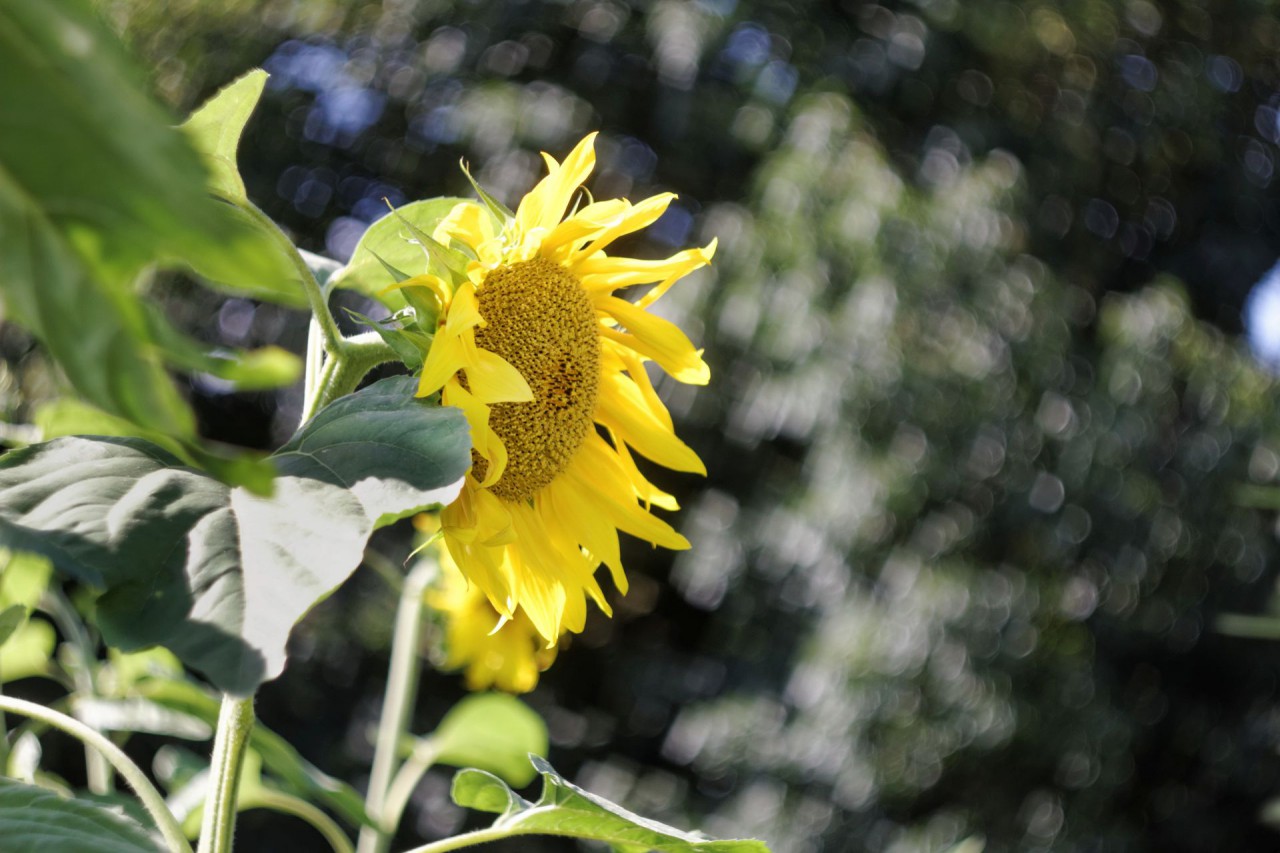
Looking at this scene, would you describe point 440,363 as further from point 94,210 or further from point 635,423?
point 94,210

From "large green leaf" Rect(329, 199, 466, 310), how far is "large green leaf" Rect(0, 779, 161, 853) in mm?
166

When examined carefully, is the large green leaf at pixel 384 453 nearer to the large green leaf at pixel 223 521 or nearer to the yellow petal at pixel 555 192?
the large green leaf at pixel 223 521

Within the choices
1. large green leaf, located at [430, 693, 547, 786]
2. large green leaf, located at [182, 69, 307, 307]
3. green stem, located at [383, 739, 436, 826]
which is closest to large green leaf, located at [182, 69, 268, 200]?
large green leaf, located at [182, 69, 307, 307]

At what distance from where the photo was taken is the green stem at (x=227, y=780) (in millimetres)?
271

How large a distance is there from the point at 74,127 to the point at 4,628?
276 millimetres

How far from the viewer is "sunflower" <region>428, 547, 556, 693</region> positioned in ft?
3.03

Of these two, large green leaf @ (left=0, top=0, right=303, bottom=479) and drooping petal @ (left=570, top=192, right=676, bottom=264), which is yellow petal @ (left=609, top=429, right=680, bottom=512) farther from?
large green leaf @ (left=0, top=0, right=303, bottom=479)

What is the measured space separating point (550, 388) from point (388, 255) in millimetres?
70

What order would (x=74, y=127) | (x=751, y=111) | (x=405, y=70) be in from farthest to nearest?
(x=405, y=70) < (x=751, y=111) < (x=74, y=127)

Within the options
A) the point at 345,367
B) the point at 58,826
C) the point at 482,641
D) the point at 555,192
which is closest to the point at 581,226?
the point at 555,192

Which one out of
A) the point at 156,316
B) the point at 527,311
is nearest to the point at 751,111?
the point at 527,311

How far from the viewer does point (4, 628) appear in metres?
0.32

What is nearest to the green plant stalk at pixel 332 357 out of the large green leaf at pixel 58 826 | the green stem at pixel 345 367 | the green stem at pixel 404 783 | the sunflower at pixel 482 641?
the green stem at pixel 345 367

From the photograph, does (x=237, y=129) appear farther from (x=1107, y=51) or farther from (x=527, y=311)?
(x=1107, y=51)
